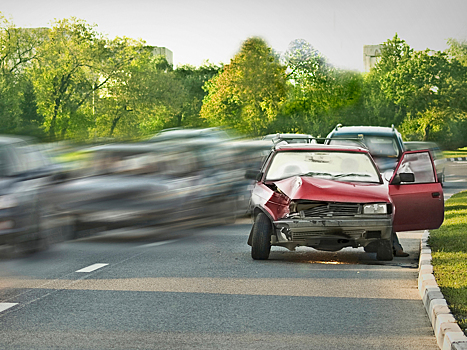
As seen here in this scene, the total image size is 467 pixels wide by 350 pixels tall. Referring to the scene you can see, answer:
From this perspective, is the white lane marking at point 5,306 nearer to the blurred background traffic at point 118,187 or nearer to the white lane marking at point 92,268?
the white lane marking at point 92,268

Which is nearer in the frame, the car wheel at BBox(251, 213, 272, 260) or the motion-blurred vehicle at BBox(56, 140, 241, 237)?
the car wheel at BBox(251, 213, 272, 260)

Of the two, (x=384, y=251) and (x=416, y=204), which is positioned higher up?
(x=416, y=204)

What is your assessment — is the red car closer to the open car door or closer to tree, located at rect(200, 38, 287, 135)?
the open car door

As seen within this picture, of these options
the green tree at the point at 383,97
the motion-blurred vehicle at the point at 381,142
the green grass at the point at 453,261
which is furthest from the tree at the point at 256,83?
the green grass at the point at 453,261

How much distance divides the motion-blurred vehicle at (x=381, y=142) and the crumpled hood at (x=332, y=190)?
6.49 metres

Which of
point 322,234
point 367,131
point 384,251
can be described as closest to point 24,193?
point 322,234

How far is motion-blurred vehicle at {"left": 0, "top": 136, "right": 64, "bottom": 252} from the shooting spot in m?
10.6

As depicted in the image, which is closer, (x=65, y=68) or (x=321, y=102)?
(x=65, y=68)

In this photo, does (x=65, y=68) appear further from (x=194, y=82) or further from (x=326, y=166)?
(x=326, y=166)

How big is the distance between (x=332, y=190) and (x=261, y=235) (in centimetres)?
109

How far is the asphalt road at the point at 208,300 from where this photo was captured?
252 inches

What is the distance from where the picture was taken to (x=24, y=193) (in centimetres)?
1092

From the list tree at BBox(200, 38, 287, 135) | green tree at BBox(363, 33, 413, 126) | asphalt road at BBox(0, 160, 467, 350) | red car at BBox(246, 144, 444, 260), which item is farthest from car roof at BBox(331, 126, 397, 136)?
green tree at BBox(363, 33, 413, 126)

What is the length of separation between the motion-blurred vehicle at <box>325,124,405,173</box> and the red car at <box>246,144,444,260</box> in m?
5.63
